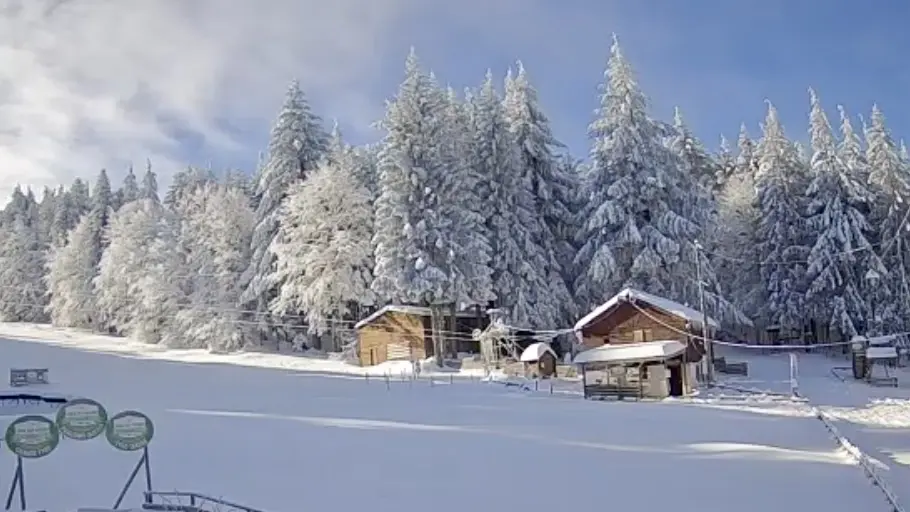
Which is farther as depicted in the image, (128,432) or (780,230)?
(780,230)

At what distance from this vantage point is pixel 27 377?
34.0m

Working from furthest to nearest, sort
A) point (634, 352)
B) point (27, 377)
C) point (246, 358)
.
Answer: point (246, 358) < point (634, 352) < point (27, 377)

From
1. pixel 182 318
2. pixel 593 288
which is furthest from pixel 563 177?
pixel 182 318

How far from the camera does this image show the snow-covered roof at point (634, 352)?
37469 mm

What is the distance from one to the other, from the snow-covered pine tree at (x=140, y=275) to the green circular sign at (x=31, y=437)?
48.0m

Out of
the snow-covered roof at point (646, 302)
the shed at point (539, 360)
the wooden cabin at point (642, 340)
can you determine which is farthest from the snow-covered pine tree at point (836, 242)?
the shed at point (539, 360)

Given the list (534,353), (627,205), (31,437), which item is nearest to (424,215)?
(534,353)

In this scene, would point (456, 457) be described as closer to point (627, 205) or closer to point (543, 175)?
point (627, 205)

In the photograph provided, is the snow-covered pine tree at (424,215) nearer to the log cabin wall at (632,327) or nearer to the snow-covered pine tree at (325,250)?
the snow-covered pine tree at (325,250)

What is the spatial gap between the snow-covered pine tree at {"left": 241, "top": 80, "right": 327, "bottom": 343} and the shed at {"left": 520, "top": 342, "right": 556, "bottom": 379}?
60.0ft

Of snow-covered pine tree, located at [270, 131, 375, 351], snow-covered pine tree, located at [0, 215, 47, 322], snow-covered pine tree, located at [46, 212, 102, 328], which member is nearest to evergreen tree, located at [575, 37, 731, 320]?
snow-covered pine tree, located at [270, 131, 375, 351]

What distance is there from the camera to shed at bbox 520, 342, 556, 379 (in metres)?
41.9

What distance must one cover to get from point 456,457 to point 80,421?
7.76 m

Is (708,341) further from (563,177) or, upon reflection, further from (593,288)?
(563,177)
